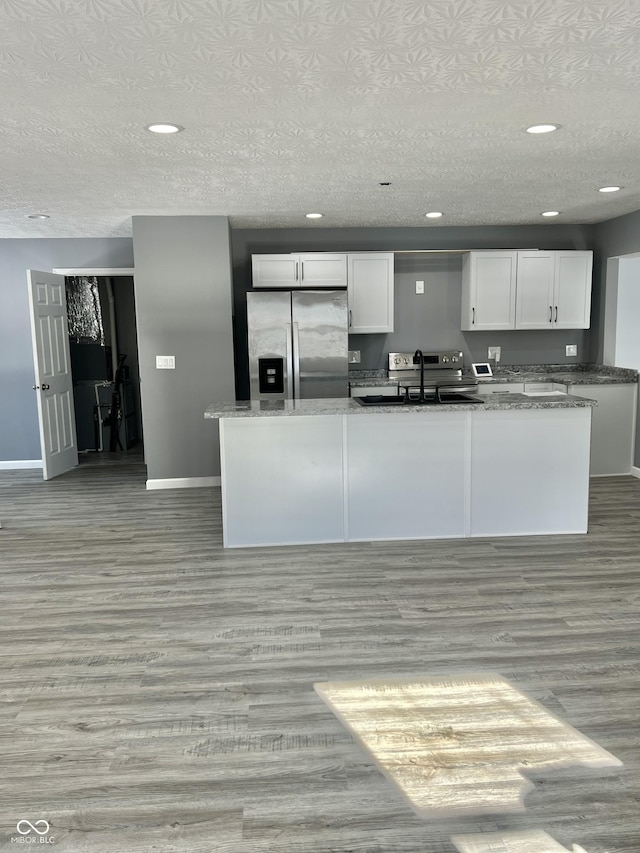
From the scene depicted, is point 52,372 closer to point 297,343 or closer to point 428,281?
point 297,343

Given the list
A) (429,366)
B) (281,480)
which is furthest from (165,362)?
(429,366)

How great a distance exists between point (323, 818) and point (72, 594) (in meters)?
2.26

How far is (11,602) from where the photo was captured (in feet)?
11.7

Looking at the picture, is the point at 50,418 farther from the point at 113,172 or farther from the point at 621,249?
the point at 621,249

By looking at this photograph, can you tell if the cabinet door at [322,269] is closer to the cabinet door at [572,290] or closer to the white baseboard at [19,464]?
the cabinet door at [572,290]

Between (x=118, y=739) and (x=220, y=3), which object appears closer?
(x=220, y=3)

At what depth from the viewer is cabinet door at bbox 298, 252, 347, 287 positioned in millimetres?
6324

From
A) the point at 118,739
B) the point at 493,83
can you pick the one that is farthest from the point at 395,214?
the point at 118,739

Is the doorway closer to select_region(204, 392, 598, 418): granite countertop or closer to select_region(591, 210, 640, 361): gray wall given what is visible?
select_region(204, 392, 598, 418): granite countertop

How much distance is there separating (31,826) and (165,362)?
14.4ft

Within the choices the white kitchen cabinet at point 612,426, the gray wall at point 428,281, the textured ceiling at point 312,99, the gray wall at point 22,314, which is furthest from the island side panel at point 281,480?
the gray wall at point 22,314

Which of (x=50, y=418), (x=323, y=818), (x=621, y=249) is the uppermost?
(x=621, y=249)

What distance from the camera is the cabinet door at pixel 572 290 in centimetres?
654

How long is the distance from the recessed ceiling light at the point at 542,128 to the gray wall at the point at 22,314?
477 centimetres
